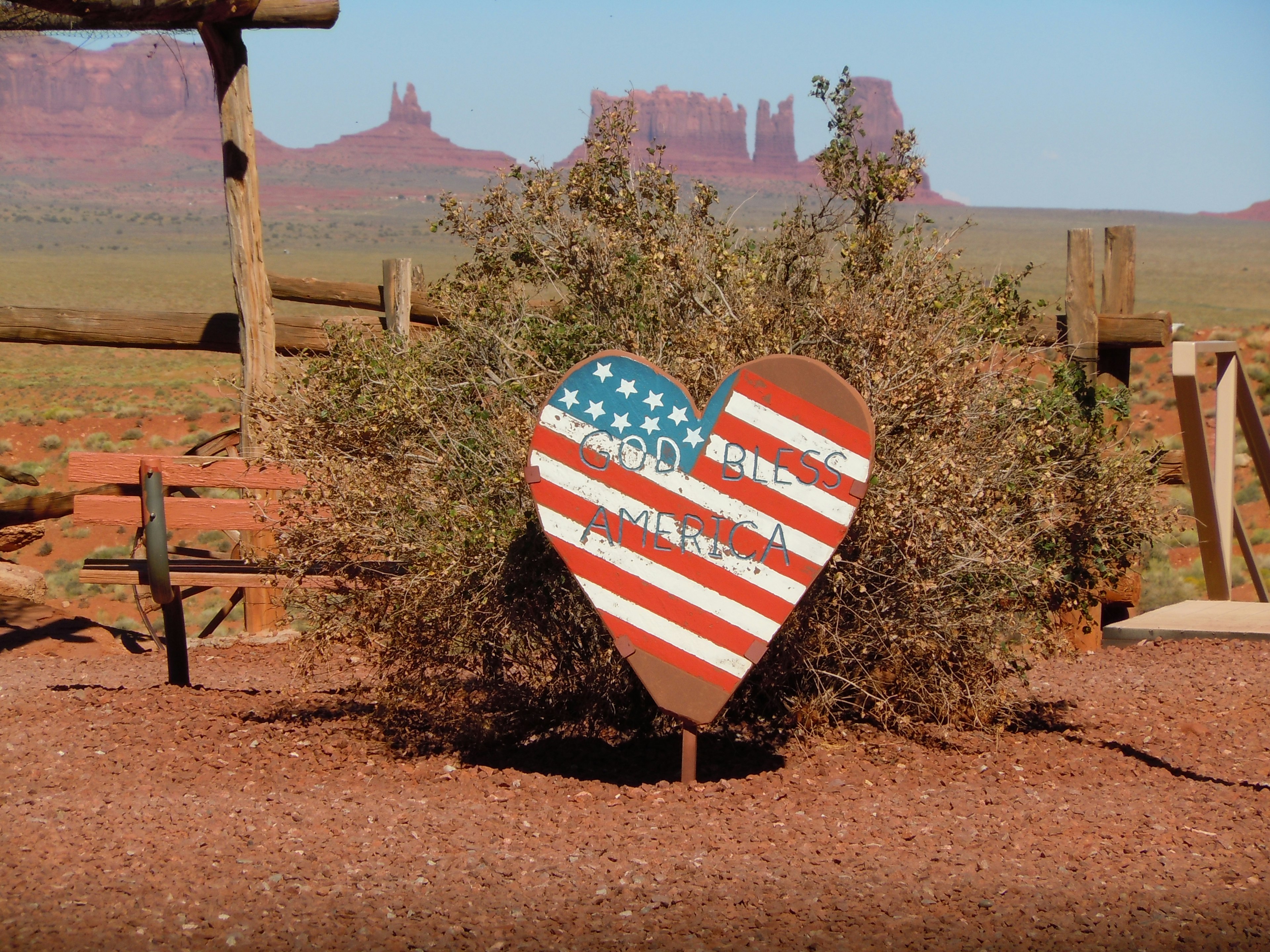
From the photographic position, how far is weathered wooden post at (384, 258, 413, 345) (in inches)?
283

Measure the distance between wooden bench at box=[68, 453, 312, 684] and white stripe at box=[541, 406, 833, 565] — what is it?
151cm

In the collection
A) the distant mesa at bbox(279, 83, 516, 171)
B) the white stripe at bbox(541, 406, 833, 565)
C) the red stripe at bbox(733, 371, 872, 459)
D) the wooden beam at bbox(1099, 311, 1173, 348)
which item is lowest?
the white stripe at bbox(541, 406, 833, 565)

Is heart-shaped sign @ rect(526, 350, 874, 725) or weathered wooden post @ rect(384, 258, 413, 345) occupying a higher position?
weathered wooden post @ rect(384, 258, 413, 345)

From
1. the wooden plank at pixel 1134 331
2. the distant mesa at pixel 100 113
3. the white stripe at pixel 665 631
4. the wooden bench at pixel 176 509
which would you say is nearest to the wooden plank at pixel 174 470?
the wooden bench at pixel 176 509

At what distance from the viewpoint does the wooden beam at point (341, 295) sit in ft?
24.5

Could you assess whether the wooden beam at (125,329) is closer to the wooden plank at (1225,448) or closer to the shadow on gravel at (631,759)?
the shadow on gravel at (631,759)

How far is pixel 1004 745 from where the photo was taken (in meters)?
4.47

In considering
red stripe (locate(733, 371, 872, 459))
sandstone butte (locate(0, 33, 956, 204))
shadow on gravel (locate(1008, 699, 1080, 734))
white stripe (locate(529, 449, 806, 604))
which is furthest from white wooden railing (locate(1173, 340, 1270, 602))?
sandstone butte (locate(0, 33, 956, 204))

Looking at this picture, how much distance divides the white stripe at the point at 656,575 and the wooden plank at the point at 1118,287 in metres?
3.44

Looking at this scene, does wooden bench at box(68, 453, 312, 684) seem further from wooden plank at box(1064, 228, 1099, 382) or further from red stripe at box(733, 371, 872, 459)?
wooden plank at box(1064, 228, 1099, 382)

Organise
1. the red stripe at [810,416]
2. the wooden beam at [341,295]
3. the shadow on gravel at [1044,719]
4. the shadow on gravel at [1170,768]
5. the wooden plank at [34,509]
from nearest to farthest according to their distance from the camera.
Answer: the red stripe at [810,416] < the shadow on gravel at [1170,768] < the shadow on gravel at [1044,719] < the wooden plank at [34,509] < the wooden beam at [341,295]

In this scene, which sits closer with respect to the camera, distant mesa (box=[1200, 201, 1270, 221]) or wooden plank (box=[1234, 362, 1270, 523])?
wooden plank (box=[1234, 362, 1270, 523])

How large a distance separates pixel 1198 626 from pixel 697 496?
1562 mm

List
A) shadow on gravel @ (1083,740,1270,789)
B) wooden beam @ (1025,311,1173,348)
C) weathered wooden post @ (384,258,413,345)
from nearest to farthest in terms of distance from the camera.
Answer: shadow on gravel @ (1083,740,1270,789), wooden beam @ (1025,311,1173,348), weathered wooden post @ (384,258,413,345)
